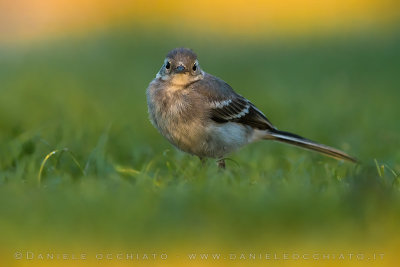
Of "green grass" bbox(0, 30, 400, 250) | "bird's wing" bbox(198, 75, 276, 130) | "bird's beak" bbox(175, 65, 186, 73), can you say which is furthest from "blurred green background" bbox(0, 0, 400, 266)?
"bird's beak" bbox(175, 65, 186, 73)

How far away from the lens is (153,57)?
18750 millimetres

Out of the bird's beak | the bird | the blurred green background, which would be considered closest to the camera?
the blurred green background

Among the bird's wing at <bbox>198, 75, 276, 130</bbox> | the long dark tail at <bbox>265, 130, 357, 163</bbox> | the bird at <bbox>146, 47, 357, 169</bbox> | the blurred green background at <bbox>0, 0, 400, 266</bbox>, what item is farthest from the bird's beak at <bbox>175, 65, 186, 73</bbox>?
the long dark tail at <bbox>265, 130, 357, 163</bbox>

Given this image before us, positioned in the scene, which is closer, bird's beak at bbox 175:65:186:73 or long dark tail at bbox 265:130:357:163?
bird's beak at bbox 175:65:186:73

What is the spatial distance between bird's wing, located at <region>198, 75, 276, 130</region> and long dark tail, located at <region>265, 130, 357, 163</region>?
0.13 metres

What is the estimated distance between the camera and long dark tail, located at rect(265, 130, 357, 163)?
8.66 metres

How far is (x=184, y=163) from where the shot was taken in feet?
27.1

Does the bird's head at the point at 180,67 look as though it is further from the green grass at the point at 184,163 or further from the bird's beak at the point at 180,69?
the green grass at the point at 184,163

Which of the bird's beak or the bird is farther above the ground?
the bird's beak

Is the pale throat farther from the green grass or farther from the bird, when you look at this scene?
the green grass

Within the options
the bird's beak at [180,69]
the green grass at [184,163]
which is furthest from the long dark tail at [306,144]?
the bird's beak at [180,69]

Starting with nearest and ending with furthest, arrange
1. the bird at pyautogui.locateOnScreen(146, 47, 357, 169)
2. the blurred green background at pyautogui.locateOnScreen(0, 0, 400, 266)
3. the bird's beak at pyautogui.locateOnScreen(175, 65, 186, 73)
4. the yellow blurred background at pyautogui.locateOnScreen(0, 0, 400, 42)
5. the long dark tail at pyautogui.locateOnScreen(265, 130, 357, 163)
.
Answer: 1. the blurred green background at pyautogui.locateOnScreen(0, 0, 400, 266)
2. the bird at pyautogui.locateOnScreen(146, 47, 357, 169)
3. the bird's beak at pyautogui.locateOnScreen(175, 65, 186, 73)
4. the long dark tail at pyautogui.locateOnScreen(265, 130, 357, 163)
5. the yellow blurred background at pyautogui.locateOnScreen(0, 0, 400, 42)

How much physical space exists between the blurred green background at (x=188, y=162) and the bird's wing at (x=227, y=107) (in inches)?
17.8

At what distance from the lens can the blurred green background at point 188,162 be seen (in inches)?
228
